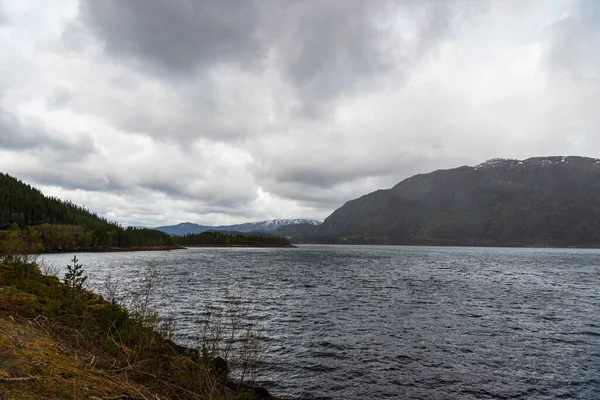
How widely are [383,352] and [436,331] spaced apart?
9363mm

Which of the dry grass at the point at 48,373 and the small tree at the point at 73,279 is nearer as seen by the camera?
the dry grass at the point at 48,373

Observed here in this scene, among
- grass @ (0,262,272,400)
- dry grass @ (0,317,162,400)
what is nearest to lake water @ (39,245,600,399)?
grass @ (0,262,272,400)

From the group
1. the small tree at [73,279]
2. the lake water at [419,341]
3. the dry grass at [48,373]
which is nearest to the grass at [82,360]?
the dry grass at [48,373]

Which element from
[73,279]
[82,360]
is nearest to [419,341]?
[82,360]

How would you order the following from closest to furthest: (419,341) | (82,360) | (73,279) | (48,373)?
(48,373) < (82,360) < (73,279) < (419,341)

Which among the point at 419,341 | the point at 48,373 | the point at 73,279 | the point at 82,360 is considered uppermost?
the point at 73,279

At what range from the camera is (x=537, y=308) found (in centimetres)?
4478

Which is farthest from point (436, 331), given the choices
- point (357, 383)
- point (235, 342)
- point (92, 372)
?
point (92, 372)

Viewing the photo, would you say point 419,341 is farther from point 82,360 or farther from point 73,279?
point 73,279

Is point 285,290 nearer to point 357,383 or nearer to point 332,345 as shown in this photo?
point 332,345

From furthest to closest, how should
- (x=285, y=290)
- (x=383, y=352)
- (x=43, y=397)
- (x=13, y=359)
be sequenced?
(x=285, y=290), (x=383, y=352), (x=13, y=359), (x=43, y=397)

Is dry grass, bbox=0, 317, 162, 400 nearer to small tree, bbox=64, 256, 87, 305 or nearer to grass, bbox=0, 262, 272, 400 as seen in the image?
grass, bbox=0, 262, 272, 400

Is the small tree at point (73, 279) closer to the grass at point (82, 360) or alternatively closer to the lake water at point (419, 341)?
the grass at point (82, 360)

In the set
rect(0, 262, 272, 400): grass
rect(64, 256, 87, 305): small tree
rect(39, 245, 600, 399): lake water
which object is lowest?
rect(39, 245, 600, 399): lake water
